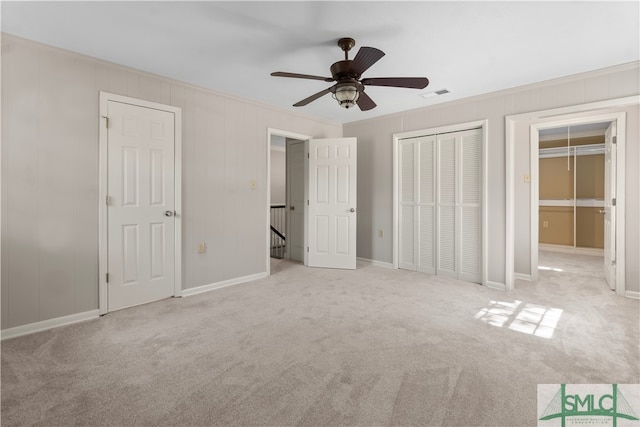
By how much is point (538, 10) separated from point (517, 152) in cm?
261

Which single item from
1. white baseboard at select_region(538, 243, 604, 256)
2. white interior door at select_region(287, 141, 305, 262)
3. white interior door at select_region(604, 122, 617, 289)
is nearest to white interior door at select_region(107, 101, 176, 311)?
white interior door at select_region(287, 141, 305, 262)

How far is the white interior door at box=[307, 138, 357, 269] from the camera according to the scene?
16.4 feet

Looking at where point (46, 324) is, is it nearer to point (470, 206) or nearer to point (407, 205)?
point (407, 205)

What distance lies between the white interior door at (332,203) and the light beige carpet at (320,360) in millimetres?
1523

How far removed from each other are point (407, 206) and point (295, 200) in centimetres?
198

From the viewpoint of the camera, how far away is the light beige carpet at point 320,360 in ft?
5.47

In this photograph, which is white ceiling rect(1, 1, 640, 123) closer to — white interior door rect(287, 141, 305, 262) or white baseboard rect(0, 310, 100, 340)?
white interior door rect(287, 141, 305, 262)

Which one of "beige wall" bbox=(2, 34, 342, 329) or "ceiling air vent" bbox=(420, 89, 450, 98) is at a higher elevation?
"ceiling air vent" bbox=(420, 89, 450, 98)

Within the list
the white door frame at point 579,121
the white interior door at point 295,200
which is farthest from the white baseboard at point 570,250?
the white interior door at point 295,200

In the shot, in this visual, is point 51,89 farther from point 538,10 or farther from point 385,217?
point 385,217

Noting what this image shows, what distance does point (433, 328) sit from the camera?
270 cm

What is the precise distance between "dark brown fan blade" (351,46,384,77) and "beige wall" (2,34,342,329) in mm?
2145

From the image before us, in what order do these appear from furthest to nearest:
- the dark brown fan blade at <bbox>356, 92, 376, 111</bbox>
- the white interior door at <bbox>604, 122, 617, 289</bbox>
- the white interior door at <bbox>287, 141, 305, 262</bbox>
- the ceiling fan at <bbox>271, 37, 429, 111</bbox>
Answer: the white interior door at <bbox>287, 141, 305, 262</bbox> < the white interior door at <bbox>604, 122, 617, 289</bbox> < the dark brown fan blade at <bbox>356, 92, 376, 111</bbox> < the ceiling fan at <bbox>271, 37, 429, 111</bbox>

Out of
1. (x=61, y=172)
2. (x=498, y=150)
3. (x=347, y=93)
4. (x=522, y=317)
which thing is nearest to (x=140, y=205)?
(x=61, y=172)
